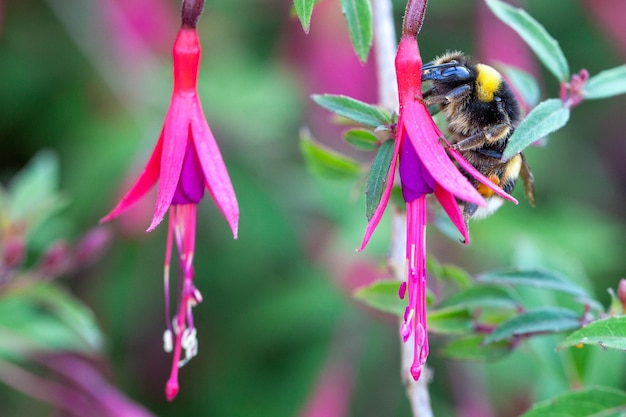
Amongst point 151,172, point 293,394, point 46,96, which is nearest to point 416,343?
point 151,172

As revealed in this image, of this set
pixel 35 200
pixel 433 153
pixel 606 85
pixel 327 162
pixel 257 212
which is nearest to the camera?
pixel 433 153

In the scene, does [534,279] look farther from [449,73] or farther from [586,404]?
[449,73]

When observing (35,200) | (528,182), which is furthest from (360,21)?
(35,200)

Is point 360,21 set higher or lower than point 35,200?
higher

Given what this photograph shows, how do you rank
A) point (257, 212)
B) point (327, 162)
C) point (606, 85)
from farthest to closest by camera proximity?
point (257, 212), point (327, 162), point (606, 85)

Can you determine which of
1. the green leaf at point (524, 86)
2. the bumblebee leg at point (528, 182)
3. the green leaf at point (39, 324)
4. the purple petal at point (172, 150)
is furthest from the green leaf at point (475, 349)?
the green leaf at point (39, 324)

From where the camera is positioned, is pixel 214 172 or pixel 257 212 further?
pixel 257 212

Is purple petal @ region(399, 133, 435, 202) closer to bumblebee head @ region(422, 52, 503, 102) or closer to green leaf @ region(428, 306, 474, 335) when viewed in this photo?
bumblebee head @ region(422, 52, 503, 102)

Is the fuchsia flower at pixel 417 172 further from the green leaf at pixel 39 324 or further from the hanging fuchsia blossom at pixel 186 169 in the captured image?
the green leaf at pixel 39 324
